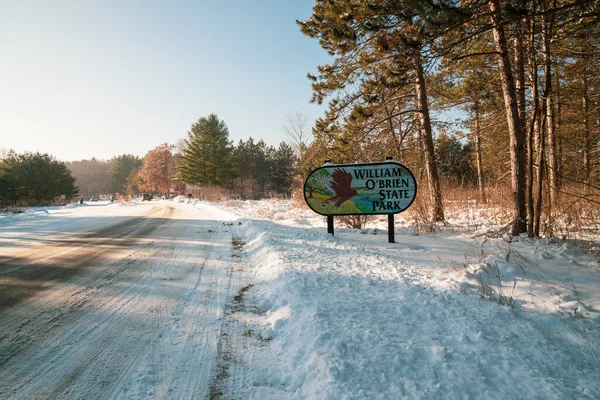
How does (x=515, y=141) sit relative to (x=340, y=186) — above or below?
above

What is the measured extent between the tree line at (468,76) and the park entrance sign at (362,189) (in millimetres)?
1329

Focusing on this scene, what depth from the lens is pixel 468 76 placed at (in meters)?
7.87

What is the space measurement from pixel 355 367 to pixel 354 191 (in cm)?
443

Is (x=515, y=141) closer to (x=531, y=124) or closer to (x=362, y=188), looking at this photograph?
(x=531, y=124)

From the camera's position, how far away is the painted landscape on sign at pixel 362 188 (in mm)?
5926

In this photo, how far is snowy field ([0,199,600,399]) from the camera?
186cm

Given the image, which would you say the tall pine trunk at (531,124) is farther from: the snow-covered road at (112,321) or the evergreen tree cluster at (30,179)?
the evergreen tree cluster at (30,179)

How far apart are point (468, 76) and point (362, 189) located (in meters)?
4.88

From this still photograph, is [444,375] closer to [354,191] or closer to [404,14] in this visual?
[404,14]

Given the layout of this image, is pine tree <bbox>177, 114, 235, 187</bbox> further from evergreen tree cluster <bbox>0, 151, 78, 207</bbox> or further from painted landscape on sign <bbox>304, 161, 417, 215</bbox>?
painted landscape on sign <bbox>304, 161, 417, 215</bbox>

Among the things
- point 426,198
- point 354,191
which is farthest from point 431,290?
point 426,198

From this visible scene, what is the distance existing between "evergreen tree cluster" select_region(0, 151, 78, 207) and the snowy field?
36.2m

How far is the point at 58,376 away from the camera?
201 cm

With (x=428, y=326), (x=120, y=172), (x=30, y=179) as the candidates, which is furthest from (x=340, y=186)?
(x=120, y=172)
